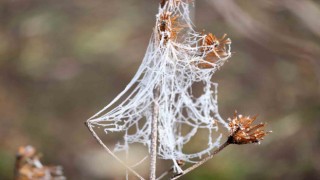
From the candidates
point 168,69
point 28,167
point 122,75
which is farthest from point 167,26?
point 122,75

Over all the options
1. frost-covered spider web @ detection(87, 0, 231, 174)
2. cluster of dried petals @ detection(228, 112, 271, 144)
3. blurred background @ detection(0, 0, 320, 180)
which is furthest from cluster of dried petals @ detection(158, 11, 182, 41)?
blurred background @ detection(0, 0, 320, 180)

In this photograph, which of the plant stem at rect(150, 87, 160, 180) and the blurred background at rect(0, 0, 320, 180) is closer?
the plant stem at rect(150, 87, 160, 180)

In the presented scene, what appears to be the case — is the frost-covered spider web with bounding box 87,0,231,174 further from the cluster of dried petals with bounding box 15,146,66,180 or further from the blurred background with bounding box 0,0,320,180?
the blurred background with bounding box 0,0,320,180

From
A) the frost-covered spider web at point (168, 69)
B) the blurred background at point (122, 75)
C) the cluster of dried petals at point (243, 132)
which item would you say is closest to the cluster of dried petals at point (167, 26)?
the frost-covered spider web at point (168, 69)

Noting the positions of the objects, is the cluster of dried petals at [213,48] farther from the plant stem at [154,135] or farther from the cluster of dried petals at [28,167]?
the cluster of dried petals at [28,167]

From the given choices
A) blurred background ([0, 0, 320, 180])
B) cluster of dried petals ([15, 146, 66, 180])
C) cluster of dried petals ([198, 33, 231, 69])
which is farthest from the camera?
blurred background ([0, 0, 320, 180])
